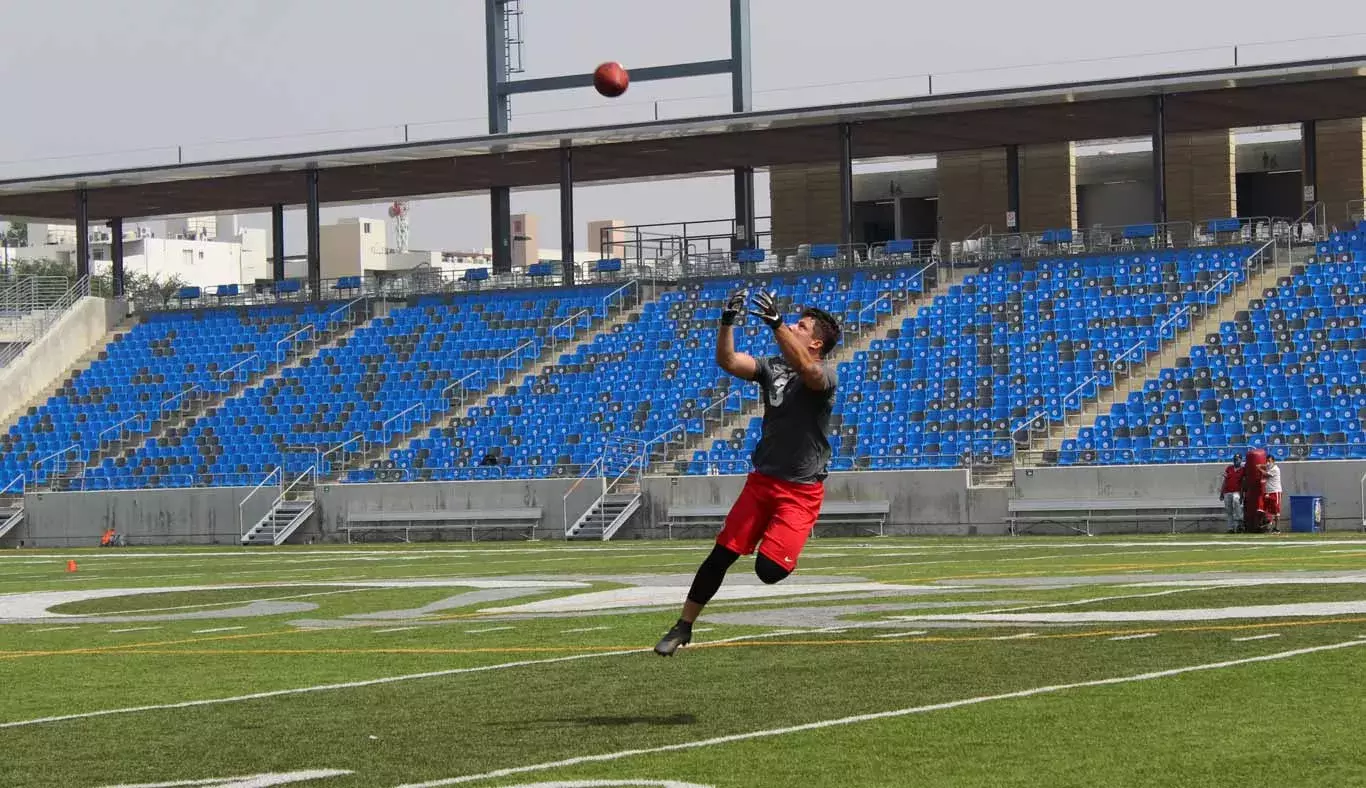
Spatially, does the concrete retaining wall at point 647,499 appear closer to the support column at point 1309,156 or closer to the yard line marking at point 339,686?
the support column at point 1309,156

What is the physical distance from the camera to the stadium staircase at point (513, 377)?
44.7 metres

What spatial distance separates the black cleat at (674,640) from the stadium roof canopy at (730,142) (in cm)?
3508

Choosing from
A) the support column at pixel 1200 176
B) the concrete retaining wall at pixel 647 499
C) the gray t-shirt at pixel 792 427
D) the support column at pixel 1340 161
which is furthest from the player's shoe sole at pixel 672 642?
the support column at pixel 1200 176

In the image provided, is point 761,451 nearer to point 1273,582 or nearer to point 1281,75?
point 1273,582

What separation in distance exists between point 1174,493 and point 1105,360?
591 centimetres

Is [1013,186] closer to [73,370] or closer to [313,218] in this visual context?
[313,218]

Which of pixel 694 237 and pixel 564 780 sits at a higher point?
pixel 694 237

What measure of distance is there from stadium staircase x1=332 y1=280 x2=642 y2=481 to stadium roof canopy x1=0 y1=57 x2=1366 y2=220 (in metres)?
4.30

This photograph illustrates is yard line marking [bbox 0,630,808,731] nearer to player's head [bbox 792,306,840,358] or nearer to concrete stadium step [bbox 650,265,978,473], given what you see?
A: player's head [bbox 792,306,840,358]

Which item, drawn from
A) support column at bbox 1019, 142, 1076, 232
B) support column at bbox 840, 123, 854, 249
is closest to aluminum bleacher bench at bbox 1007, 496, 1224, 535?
support column at bbox 840, 123, 854, 249

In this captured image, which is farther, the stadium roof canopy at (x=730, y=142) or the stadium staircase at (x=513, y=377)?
the stadium roof canopy at (x=730, y=142)

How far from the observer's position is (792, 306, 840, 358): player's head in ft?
35.1

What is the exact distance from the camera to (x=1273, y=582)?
56.4ft

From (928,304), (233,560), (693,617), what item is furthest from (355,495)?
(693,617)
